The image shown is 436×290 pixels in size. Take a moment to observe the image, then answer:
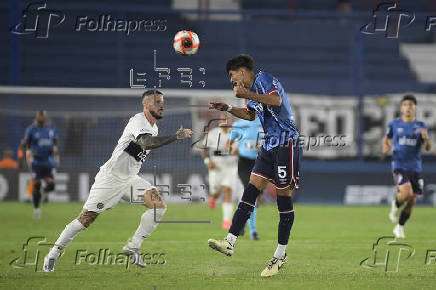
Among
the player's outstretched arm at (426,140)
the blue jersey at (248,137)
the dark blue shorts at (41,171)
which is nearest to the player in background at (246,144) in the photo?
the blue jersey at (248,137)

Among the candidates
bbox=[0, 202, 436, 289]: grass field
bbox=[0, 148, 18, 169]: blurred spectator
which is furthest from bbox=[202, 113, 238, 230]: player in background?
bbox=[0, 148, 18, 169]: blurred spectator

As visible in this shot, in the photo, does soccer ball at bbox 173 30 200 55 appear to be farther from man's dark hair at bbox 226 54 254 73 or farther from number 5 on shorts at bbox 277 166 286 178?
number 5 on shorts at bbox 277 166 286 178

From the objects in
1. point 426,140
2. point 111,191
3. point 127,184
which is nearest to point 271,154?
point 127,184

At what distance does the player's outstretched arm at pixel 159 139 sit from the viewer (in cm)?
811

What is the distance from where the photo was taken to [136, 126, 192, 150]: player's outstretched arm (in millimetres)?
8109

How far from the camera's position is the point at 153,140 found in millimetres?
8219

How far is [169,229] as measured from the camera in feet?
47.1

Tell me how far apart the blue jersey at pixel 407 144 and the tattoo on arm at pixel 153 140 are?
6.30 m

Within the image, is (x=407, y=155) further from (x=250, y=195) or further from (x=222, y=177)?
(x=250, y=195)

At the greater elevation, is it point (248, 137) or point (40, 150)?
point (248, 137)

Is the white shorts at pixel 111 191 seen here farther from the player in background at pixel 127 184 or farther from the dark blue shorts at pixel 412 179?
the dark blue shorts at pixel 412 179

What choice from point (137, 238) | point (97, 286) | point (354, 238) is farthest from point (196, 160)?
point (97, 286)

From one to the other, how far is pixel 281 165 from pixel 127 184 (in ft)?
6.17

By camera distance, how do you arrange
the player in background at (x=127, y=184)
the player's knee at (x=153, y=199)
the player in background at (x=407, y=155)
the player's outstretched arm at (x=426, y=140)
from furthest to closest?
the player in background at (x=407, y=155) < the player's outstretched arm at (x=426, y=140) < the player's knee at (x=153, y=199) < the player in background at (x=127, y=184)
